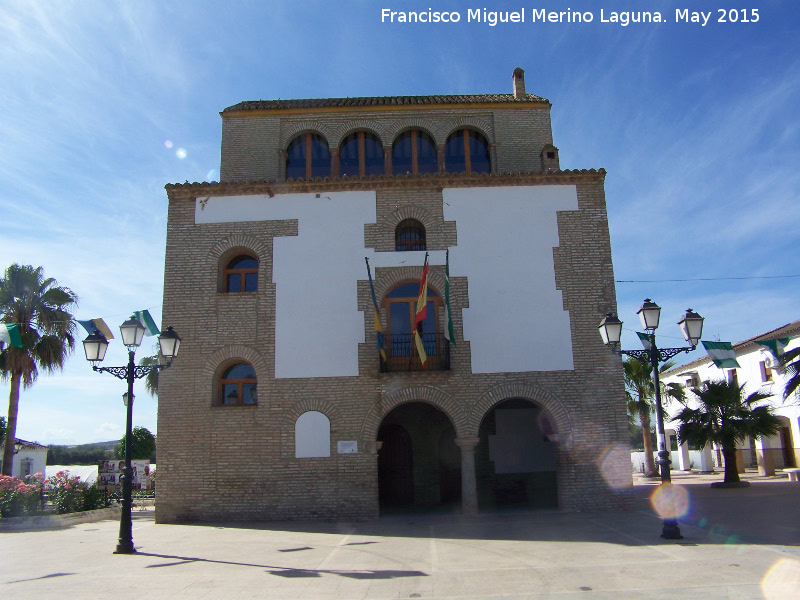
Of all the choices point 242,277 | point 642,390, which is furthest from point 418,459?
point 642,390

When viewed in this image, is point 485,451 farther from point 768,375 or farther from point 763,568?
point 768,375

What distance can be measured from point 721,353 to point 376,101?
11.1 m

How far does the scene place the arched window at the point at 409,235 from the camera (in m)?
15.2

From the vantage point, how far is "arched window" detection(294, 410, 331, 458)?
543 inches

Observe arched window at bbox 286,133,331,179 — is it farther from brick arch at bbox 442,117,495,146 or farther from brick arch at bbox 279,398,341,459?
brick arch at bbox 279,398,341,459

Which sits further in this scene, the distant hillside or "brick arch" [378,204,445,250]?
the distant hillside

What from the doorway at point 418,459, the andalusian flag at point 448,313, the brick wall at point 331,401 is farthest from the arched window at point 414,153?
the doorway at point 418,459

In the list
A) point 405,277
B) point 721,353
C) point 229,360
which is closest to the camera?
point 229,360

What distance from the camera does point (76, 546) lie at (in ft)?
37.7

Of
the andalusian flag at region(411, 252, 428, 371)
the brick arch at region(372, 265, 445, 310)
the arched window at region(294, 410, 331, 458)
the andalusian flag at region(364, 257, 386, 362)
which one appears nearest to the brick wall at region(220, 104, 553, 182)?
the brick arch at region(372, 265, 445, 310)

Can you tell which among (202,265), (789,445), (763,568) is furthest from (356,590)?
(789,445)

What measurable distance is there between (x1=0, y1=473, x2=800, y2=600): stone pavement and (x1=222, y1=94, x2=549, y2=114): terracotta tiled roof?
1087 centimetres

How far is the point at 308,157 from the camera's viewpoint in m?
17.1

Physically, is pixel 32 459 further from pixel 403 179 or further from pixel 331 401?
pixel 403 179
